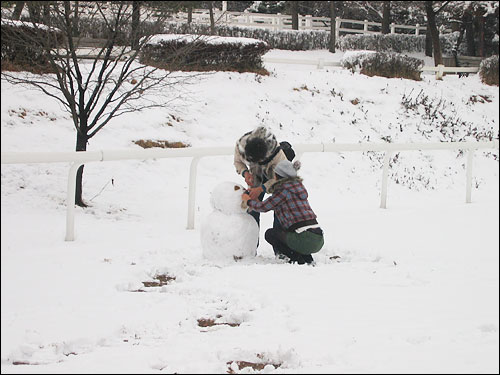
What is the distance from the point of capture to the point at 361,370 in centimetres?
335

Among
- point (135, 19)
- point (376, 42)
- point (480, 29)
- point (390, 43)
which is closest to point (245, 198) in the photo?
point (135, 19)

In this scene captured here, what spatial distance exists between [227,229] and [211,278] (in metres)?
0.75

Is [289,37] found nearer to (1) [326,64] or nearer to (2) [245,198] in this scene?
(1) [326,64]

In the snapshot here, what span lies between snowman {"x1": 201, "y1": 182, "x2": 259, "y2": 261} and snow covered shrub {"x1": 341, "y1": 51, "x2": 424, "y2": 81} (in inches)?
550

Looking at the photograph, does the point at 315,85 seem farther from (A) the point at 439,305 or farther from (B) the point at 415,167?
(A) the point at 439,305

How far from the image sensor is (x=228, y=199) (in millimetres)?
5824

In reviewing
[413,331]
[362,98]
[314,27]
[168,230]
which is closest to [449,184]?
[362,98]

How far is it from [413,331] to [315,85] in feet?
44.0

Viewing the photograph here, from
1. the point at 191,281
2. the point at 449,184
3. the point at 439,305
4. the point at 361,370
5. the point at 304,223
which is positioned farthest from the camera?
the point at 449,184

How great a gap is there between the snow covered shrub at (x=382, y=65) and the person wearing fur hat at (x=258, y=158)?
43.9ft

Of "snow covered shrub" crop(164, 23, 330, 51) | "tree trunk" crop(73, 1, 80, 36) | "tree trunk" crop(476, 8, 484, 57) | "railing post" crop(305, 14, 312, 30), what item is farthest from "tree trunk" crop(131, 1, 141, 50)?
"railing post" crop(305, 14, 312, 30)

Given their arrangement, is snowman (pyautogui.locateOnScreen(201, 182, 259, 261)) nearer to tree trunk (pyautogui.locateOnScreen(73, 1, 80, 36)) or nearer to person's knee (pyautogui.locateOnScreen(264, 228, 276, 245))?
person's knee (pyautogui.locateOnScreen(264, 228, 276, 245))

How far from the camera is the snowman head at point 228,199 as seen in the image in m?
5.83

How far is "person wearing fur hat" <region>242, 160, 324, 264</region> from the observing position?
5711mm
